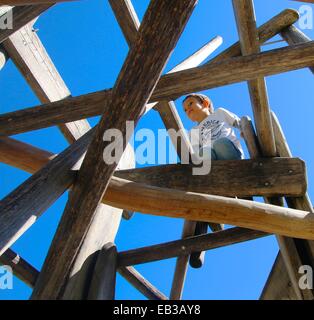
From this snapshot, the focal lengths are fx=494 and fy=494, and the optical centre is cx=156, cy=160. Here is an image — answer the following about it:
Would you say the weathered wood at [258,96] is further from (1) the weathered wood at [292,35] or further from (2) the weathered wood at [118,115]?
(2) the weathered wood at [118,115]

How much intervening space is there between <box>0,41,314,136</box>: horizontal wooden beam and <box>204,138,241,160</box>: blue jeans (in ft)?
2.93

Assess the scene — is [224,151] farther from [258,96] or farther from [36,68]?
Answer: [36,68]

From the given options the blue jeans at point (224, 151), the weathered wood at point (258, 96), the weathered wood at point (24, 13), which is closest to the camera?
the weathered wood at point (258, 96)

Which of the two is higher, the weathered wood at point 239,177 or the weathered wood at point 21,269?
the weathered wood at point 239,177

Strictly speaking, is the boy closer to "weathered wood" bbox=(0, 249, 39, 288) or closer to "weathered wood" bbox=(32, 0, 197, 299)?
"weathered wood" bbox=(0, 249, 39, 288)

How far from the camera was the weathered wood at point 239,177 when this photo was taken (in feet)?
11.5

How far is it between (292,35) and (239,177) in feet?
6.54

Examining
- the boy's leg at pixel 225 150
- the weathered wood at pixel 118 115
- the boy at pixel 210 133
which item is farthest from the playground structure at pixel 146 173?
the boy's leg at pixel 225 150

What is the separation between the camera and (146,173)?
3.82 meters

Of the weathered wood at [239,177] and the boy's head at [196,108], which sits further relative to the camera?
the boy's head at [196,108]

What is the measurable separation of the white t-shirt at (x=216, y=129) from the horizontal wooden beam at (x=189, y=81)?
102cm

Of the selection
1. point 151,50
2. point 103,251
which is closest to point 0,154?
point 103,251

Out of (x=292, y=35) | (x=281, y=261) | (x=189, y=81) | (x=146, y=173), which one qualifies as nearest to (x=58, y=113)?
(x=146, y=173)

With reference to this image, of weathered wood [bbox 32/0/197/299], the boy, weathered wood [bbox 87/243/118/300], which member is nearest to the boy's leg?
the boy
